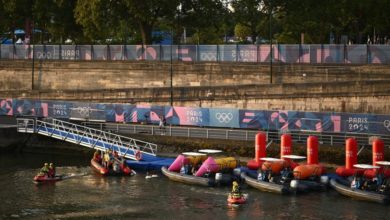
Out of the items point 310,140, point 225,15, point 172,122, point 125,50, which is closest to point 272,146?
point 310,140

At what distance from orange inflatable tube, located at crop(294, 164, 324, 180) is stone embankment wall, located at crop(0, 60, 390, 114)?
12.1 m

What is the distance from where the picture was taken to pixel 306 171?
61.1 m

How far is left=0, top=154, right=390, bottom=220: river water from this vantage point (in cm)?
5372

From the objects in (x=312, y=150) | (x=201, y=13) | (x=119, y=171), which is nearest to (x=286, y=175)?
(x=312, y=150)

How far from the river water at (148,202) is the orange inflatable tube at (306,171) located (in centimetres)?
175

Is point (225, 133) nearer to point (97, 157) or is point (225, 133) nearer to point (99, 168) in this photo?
point (97, 157)

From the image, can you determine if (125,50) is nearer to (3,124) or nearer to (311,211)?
(3,124)

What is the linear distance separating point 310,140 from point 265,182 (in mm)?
5385

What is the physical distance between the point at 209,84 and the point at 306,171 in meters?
25.0

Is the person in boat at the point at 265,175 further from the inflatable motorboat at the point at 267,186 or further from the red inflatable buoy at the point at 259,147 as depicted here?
the red inflatable buoy at the point at 259,147

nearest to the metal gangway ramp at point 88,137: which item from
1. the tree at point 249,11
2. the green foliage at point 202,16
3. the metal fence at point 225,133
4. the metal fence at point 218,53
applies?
the metal fence at point 225,133

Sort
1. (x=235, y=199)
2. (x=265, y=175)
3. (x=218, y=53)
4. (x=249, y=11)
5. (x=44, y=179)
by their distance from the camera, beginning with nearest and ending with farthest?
(x=235, y=199) < (x=265, y=175) < (x=44, y=179) < (x=218, y=53) < (x=249, y=11)

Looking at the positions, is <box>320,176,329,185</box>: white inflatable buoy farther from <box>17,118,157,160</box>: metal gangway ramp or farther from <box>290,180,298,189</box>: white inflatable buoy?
<box>17,118,157,160</box>: metal gangway ramp

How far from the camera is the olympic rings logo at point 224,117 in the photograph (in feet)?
241
